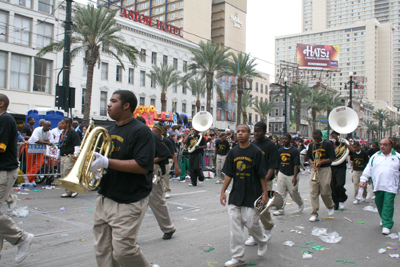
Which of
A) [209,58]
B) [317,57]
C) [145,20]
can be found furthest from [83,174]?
[317,57]

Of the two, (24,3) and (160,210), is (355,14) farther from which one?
(160,210)

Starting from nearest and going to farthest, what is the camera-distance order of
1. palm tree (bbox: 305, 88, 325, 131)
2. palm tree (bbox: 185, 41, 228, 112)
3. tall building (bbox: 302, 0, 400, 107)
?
1. palm tree (bbox: 185, 41, 228, 112)
2. palm tree (bbox: 305, 88, 325, 131)
3. tall building (bbox: 302, 0, 400, 107)

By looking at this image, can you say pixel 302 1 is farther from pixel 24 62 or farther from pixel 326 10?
pixel 24 62

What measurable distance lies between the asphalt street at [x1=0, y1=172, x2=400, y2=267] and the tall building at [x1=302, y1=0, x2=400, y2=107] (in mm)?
166779

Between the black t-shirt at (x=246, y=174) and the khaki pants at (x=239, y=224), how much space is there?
82mm

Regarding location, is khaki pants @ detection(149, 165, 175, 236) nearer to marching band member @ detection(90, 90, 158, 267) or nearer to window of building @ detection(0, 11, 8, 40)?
marching band member @ detection(90, 90, 158, 267)

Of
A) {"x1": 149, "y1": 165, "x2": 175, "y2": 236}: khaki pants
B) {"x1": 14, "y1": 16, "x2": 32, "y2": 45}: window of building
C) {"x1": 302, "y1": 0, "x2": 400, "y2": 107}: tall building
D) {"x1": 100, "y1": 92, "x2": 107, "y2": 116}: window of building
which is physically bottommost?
{"x1": 149, "y1": 165, "x2": 175, "y2": 236}: khaki pants

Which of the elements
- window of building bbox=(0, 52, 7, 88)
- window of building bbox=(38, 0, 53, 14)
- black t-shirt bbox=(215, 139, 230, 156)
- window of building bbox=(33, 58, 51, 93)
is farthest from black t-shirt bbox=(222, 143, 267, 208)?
window of building bbox=(38, 0, 53, 14)

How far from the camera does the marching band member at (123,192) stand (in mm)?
3037

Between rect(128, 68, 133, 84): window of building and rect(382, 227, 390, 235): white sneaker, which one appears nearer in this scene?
rect(382, 227, 390, 235): white sneaker

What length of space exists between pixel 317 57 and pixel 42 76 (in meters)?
53.0

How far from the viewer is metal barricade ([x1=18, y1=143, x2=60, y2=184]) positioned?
404 inches

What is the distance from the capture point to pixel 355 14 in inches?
6422

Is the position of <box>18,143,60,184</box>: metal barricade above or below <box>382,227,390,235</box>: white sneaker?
above
